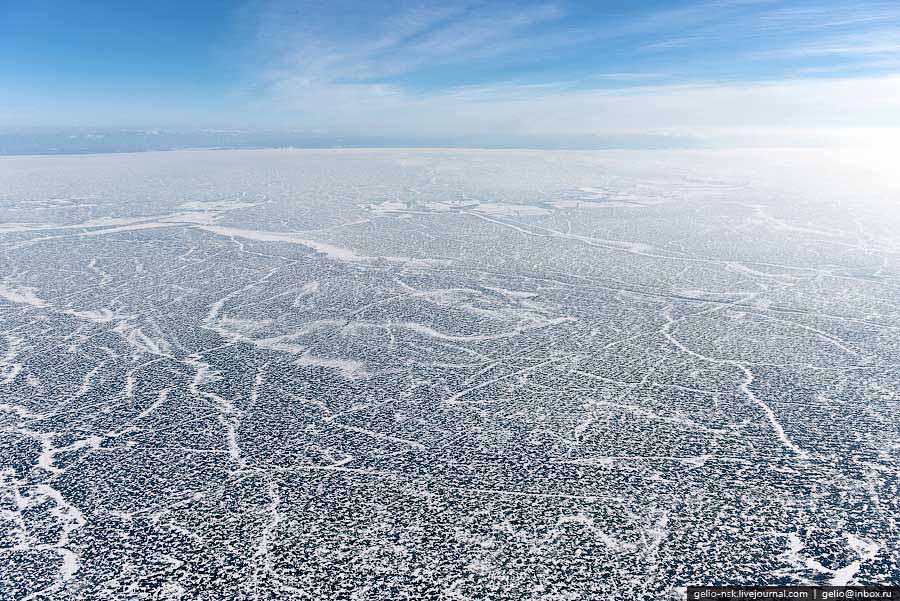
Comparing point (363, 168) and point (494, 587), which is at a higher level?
point (363, 168)

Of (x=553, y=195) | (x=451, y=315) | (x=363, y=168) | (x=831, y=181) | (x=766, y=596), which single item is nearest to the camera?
(x=766, y=596)

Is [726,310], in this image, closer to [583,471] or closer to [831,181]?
[583,471]

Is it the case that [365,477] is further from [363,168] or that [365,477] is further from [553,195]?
[363,168]

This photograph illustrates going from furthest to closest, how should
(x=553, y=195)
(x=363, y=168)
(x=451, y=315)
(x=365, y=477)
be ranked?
(x=363, y=168) < (x=553, y=195) < (x=451, y=315) < (x=365, y=477)

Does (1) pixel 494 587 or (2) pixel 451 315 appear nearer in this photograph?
(1) pixel 494 587

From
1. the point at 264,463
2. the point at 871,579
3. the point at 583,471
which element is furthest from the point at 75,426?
the point at 871,579

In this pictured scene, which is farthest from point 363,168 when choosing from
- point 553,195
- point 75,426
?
point 75,426
